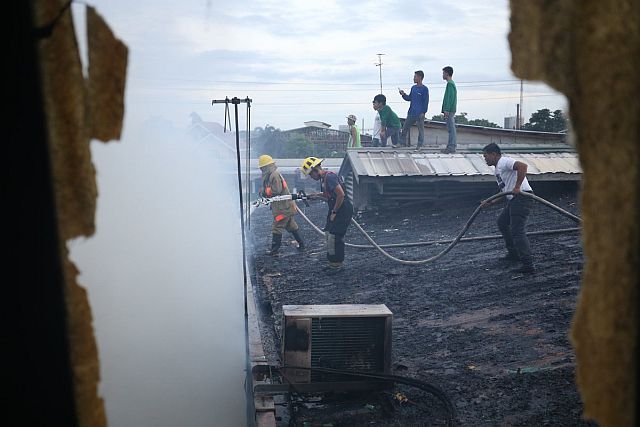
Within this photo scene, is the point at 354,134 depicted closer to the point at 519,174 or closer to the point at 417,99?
the point at 417,99

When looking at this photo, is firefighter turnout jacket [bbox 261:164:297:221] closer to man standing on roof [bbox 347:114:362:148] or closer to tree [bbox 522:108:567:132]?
man standing on roof [bbox 347:114:362:148]

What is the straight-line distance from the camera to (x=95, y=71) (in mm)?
1860

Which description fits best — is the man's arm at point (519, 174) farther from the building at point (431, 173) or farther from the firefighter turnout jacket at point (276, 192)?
the building at point (431, 173)

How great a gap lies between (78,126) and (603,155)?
4.43 ft

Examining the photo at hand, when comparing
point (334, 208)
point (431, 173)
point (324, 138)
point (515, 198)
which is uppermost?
point (324, 138)

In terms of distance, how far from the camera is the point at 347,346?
597 centimetres

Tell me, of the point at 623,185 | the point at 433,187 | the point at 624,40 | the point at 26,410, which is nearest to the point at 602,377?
the point at 623,185

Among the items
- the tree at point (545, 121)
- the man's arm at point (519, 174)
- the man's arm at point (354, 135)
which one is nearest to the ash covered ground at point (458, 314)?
the man's arm at point (519, 174)

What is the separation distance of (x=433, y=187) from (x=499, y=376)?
9.61 metres

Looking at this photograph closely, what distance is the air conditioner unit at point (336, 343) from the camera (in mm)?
5801

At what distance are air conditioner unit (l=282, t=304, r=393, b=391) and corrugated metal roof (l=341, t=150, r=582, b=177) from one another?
30.7ft

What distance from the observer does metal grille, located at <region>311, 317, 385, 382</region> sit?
5879 mm

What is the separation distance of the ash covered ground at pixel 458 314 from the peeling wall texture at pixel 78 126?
3.93 meters

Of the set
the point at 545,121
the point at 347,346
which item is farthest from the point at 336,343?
the point at 545,121
